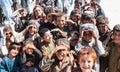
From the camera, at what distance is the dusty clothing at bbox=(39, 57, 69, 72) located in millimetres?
6280

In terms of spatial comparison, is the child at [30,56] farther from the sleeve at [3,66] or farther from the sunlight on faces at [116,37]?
the sunlight on faces at [116,37]

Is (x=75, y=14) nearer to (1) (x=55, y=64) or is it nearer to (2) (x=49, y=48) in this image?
(2) (x=49, y=48)

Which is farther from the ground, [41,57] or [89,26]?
[89,26]

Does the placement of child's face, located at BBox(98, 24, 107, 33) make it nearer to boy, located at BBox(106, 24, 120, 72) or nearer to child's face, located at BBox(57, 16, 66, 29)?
child's face, located at BBox(57, 16, 66, 29)

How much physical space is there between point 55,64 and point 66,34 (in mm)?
1284

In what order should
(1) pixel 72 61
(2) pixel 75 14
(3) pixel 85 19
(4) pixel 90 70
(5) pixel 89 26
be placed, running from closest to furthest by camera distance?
(4) pixel 90 70 < (1) pixel 72 61 < (5) pixel 89 26 < (3) pixel 85 19 < (2) pixel 75 14

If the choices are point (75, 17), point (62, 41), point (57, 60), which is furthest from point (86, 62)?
point (75, 17)

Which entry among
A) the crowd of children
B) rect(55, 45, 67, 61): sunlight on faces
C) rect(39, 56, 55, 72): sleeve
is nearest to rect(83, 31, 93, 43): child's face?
the crowd of children

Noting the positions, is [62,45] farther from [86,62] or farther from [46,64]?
[86,62]

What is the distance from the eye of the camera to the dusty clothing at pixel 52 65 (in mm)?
6280

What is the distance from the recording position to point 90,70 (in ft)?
17.3

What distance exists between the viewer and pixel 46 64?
21.4 ft

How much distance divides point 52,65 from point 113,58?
881 mm

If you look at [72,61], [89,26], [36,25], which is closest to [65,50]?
[72,61]
